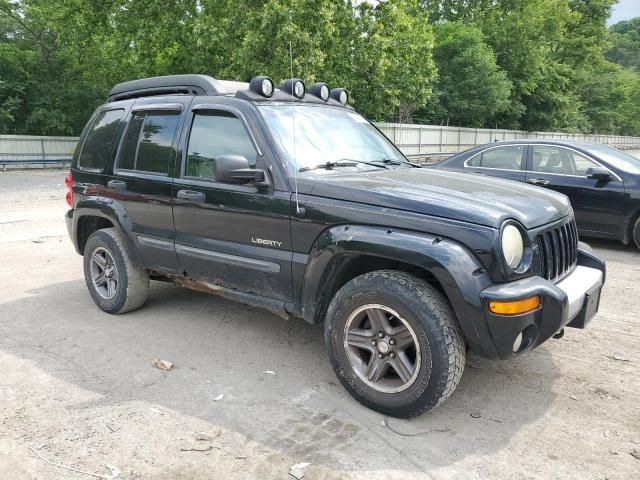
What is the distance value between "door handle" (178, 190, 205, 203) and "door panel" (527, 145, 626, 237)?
5.47 meters

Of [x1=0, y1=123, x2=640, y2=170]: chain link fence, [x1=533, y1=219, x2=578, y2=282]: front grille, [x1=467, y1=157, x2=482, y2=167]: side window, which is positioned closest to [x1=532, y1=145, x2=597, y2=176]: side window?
[x1=467, y1=157, x2=482, y2=167]: side window

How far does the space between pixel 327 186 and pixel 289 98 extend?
45.5 inches

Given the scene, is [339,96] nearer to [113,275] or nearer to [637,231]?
[113,275]

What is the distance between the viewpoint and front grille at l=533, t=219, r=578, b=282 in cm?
336

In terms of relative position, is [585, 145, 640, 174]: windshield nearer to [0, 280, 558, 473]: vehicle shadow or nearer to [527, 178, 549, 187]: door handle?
[527, 178, 549, 187]: door handle

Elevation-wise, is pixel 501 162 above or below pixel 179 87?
below

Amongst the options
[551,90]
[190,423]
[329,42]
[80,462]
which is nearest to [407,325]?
[190,423]

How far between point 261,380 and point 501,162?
6.00 meters

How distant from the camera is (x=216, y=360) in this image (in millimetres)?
4184

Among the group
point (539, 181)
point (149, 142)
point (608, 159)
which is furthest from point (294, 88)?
point (608, 159)

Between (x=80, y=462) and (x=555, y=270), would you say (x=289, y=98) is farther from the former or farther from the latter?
(x=80, y=462)

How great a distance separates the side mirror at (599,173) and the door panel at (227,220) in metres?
5.51

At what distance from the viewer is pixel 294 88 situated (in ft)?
14.5

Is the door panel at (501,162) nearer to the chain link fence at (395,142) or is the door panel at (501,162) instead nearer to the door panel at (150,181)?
the door panel at (150,181)
